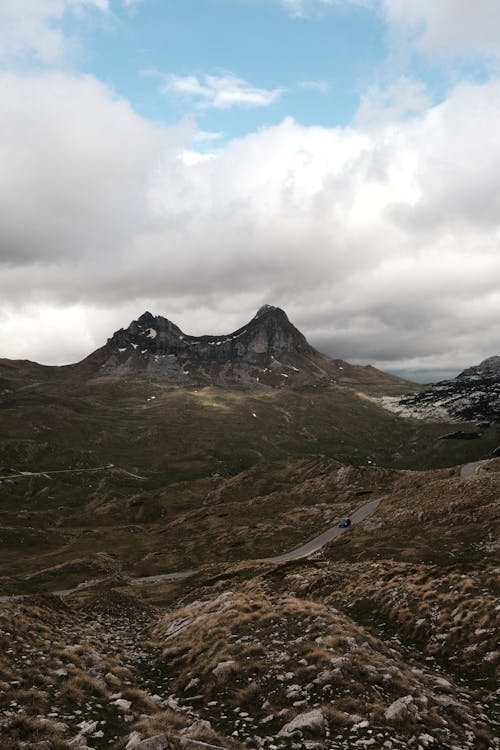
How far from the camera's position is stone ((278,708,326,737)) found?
44.6 feet

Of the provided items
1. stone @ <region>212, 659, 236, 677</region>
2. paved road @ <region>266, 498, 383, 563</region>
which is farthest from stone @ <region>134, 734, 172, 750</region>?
paved road @ <region>266, 498, 383, 563</region>

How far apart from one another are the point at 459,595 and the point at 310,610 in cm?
990

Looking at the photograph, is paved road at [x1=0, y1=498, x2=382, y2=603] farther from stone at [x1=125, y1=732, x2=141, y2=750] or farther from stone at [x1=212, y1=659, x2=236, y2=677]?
stone at [x1=125, y1=732, x2=141, y2=750]

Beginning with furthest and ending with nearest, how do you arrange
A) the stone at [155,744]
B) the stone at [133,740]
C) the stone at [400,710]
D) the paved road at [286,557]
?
the paved road at [286,557] < the stone at [400,710] < the stone at [133,740] < the stone at [155,744]

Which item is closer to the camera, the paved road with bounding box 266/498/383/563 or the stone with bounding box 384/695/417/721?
the stone with bounding box 384/695/417/721

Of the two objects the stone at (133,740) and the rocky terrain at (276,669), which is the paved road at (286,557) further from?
the stone at (133,740)

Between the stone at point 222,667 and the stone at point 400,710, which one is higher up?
the stone at point 400,710

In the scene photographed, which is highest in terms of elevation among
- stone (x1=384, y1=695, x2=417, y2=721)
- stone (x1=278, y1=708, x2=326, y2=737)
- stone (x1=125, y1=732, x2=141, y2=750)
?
stone (x1=125, y1=732, x2=141, y2=750)

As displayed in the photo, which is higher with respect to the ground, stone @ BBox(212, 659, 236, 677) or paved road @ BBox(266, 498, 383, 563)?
stone @ BBox(212, 659, 236, 677)

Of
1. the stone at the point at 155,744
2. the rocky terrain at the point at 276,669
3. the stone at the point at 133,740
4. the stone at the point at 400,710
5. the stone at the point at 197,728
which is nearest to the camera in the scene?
the stone at the point at 155,744

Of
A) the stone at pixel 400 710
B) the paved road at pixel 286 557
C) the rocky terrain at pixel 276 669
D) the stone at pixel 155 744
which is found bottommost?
the paved road at pixel 286 557

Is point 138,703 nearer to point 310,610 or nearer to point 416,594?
point 310,610

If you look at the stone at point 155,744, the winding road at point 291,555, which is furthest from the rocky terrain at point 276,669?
the winding road at point 291,555

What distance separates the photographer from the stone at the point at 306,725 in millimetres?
13594
